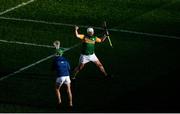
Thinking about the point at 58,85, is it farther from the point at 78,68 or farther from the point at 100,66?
the point at 100,66

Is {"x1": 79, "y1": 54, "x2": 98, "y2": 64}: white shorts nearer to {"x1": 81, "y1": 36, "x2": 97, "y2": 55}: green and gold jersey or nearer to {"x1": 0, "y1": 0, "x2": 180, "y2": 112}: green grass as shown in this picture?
{"x1": 81, "y1": 36, "x2": 97, "y2": 55}: green and gold jersey

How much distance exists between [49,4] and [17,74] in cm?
906

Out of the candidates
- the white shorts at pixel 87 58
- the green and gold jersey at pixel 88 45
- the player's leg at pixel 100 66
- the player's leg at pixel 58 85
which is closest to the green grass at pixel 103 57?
the player's leg at pixel 100 66

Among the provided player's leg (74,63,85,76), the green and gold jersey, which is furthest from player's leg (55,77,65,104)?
the green and gold jersey

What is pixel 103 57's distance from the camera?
2908 cm

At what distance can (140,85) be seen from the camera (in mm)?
25953

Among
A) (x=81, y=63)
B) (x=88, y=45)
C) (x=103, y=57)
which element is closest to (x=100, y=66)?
(x=81, y=63)

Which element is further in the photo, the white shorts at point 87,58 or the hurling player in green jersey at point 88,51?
the white shorts at point 87,58

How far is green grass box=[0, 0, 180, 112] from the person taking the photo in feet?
80.8

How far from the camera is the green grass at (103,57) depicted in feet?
80.8

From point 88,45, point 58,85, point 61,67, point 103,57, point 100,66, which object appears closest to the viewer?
point 61,67

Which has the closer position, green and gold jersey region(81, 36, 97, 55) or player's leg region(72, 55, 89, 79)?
green and gold jersey region(81, 36, 97, 55)

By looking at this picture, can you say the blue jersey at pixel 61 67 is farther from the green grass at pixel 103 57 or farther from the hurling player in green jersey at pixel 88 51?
the hurling player in green jersey at pixel 88 51

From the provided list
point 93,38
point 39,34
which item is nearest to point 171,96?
point 93,38
